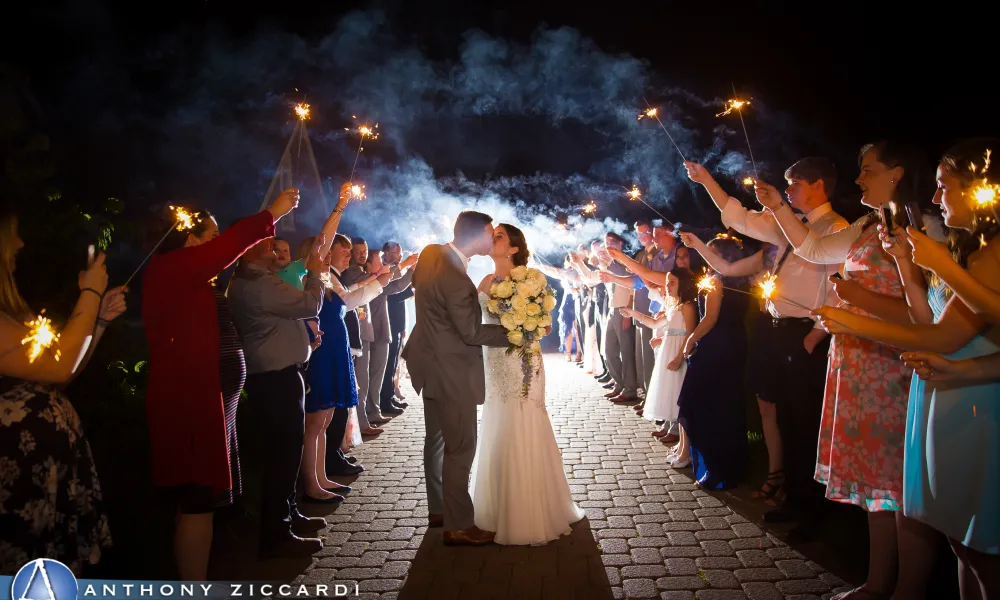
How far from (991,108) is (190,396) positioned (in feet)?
44.5

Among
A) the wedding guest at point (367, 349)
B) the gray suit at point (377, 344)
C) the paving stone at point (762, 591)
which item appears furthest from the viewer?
the gray suit at point (377, 344)

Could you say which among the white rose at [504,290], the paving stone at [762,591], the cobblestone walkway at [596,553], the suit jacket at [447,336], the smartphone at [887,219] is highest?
the smartphone at [887,219]

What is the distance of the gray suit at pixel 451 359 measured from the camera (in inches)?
187

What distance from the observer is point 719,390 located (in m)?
6.22

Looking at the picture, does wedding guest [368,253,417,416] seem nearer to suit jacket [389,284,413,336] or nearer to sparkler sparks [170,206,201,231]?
suit jacket [389,284,413,336]

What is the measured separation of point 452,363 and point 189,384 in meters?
1.99

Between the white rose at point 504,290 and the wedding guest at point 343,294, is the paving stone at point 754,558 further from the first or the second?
the wedding guest at point 343,294

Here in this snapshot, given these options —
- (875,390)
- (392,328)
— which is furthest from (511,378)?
(392,328)

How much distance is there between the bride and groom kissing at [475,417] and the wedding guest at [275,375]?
938 mm

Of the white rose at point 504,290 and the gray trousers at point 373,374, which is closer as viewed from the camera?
the white rose at point 504,290

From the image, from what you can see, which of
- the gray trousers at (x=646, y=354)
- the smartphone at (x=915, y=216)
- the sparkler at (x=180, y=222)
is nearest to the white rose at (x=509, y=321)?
the sparkler at (x=180, y=222)

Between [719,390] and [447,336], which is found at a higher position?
[447,336]

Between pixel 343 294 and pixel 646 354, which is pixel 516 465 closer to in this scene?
pixel 343 294

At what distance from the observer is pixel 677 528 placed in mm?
5035
